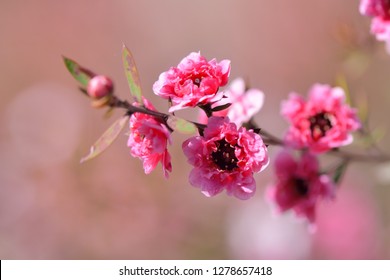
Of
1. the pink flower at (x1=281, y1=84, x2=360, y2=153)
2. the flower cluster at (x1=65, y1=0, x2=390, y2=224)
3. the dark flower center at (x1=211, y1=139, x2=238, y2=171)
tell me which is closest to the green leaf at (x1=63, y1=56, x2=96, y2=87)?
the flower cluster at (x1=65, y1=0, x2=390, y2=224)

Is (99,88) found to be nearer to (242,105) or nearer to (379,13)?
(242,105)

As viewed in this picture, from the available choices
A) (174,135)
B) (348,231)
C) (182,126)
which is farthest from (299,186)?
(174,135)

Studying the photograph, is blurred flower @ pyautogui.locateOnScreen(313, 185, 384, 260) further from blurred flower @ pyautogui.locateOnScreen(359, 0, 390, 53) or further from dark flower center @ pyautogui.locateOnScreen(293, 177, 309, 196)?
blurred flower @ pyautogui.locateOnScreen(359, 0, 390, 53)

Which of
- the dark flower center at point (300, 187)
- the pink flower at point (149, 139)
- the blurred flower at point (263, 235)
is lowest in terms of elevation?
the blurred flower at point (263, 235)

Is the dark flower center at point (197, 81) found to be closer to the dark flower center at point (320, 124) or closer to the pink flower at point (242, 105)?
the pink flower at point (242, 105)

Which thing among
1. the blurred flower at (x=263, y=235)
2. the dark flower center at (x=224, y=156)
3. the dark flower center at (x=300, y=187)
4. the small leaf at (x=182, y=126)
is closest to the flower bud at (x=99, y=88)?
the small leaf at (x=182, y=126)
